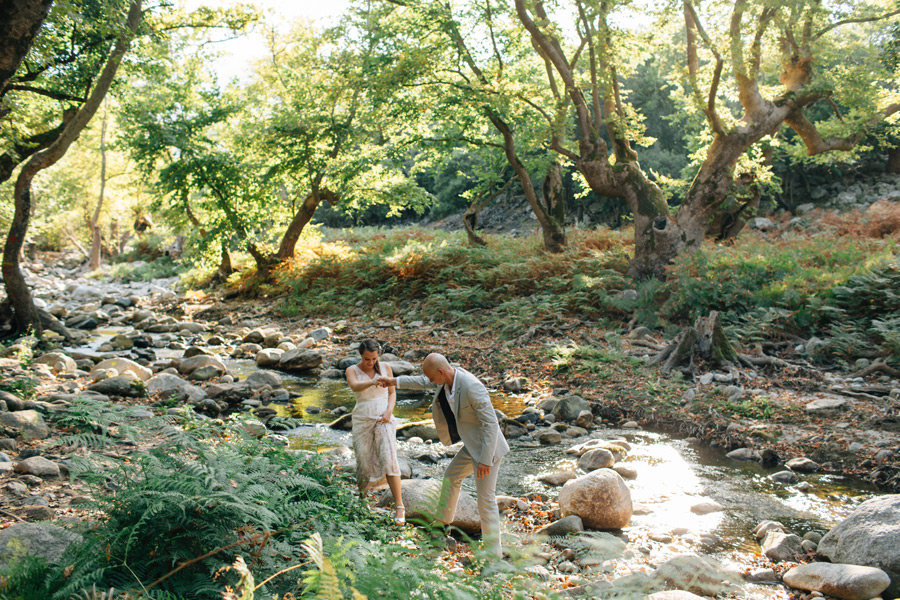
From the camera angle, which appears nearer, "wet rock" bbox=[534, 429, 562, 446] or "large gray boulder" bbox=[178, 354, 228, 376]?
"wet rock" bbox=[534, 429, 562, 446]

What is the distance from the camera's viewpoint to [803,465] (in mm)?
6379

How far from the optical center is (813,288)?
34.8 ft

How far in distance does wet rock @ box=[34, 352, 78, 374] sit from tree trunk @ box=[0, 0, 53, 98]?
6.72 m

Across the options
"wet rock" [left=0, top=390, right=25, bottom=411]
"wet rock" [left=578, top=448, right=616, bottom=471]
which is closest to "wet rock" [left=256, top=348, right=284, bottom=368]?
"wet rock" [left=0, top=390, right=25, bottom=411]

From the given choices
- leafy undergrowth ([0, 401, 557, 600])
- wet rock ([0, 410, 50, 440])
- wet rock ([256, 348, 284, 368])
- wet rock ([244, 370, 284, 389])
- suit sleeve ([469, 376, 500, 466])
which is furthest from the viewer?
wet rock ([256, 348, 284, 368])

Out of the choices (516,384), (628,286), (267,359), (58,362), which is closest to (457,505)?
(516,384)

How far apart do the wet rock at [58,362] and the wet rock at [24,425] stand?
144 inches

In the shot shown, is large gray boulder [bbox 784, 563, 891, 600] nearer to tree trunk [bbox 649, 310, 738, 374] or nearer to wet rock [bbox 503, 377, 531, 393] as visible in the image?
tree trunk [bbox 649, 310, 738, 374]

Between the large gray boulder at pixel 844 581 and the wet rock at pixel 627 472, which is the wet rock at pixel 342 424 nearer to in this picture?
the wet rock at pixel 627 472

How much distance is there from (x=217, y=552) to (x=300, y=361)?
8.88 meters

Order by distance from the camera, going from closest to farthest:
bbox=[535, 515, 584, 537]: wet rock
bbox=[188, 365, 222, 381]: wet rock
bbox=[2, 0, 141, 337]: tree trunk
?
bbox=[535, 515, 584, 537]: wet rock < bbox=[2, 0, 141, 337]: tree trunk < bbox=[188, 365, 222, 381]: wet rock

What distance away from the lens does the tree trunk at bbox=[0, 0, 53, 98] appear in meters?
4.03

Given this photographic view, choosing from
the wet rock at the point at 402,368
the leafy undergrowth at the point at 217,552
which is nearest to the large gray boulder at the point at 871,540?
the leafy undergrowth at the point at 217,552

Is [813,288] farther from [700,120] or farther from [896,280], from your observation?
[700,120]
